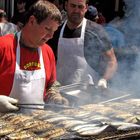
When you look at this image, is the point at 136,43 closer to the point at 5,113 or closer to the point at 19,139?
the point at 5,113

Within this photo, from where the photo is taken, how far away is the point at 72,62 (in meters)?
5.15

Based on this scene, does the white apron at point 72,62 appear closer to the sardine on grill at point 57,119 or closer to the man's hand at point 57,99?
the man's hand at point 57,99

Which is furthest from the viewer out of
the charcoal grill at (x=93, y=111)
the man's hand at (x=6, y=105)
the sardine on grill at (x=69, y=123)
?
the man's hand at (x=6, y=105)

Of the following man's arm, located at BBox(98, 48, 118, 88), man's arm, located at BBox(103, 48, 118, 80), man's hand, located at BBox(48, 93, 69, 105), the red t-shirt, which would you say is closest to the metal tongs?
man's hand, located at BBox(48, 93, 69, 105)

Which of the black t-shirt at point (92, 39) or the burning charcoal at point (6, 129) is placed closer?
the burning charcoal at point (6, 129)

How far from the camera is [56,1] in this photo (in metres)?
8.95

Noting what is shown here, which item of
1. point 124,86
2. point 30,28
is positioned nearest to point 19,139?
point 30,28

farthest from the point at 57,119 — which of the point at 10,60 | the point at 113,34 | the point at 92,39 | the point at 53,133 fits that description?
the point at 113,34

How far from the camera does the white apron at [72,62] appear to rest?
5.11 meters

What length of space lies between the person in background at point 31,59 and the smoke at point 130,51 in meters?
1.07

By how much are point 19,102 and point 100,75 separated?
6.24ft

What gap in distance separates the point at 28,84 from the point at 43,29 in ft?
1.77

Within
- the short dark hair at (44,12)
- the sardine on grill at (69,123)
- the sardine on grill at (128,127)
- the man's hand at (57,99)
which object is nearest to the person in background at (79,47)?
the man's hand at (57,99)

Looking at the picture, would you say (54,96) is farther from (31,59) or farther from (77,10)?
(77,10)
